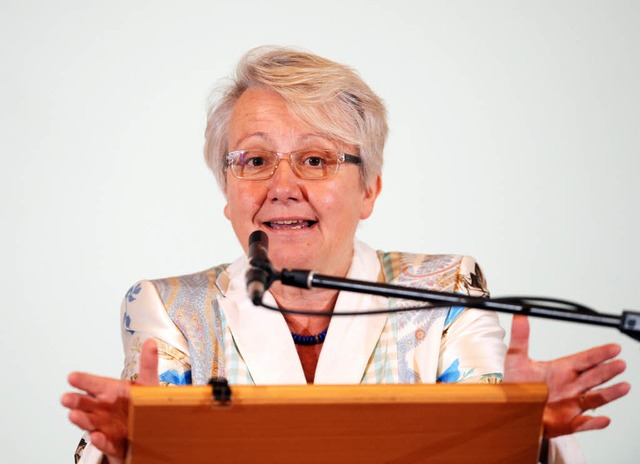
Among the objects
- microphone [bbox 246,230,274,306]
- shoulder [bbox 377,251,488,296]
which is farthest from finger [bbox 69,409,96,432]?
shoulder [bbox 377,251,488,296]

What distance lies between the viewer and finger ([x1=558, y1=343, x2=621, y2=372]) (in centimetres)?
154

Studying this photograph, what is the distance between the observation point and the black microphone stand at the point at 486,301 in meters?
1.32

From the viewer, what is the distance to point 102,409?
145cm

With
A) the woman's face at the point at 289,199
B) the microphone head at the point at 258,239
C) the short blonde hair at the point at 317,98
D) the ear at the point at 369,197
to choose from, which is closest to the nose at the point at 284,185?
the woman's face at the point at 289,199

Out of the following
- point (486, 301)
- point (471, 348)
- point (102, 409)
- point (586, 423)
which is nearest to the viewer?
point (486, 301)

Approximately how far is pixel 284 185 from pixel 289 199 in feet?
Result: 0.12

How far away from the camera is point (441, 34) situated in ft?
9.20

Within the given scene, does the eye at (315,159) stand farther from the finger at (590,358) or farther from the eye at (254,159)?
the finger at (590,358)

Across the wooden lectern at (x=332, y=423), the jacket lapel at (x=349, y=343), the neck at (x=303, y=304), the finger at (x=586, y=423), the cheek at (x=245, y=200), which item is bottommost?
the wooden lectern at (x=332, y=423)

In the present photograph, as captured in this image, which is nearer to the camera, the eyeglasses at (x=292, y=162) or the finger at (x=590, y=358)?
the finger at (x=590, y=358)

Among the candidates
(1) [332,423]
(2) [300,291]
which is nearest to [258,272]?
(1) [332,423]

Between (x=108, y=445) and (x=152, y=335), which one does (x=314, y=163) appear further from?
(x=108, y=445)

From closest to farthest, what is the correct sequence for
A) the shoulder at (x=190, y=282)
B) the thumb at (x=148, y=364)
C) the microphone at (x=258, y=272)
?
the microphone at (x=258, y=272)
the thumb at (x=148, y=364)
the shoulder at (x=190, y=282)

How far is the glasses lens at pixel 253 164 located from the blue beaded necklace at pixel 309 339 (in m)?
0.38
